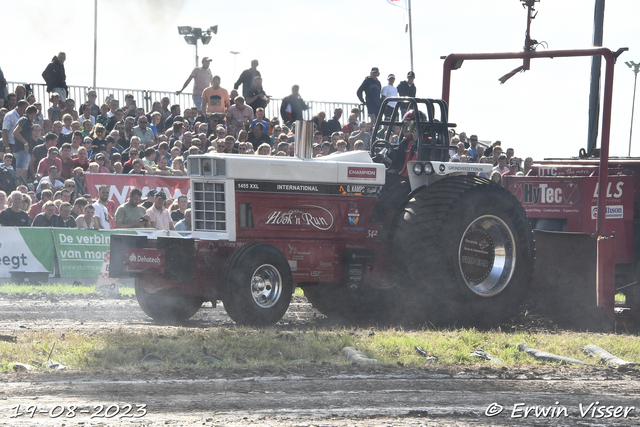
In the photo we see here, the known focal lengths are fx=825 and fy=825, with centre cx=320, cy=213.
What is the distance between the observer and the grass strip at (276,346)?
6.81 m

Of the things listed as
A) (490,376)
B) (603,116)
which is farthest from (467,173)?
(490,376)

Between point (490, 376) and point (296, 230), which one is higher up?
point (296, 230)

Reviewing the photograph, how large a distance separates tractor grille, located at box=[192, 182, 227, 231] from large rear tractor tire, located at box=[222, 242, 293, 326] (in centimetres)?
61

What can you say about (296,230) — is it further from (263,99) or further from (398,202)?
(263,99)

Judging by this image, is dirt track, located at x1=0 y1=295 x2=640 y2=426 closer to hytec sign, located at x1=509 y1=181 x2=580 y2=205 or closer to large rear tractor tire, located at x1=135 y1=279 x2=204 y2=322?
large rear tractor tire, located at x1=135 y1=279 x2=204 y2=322

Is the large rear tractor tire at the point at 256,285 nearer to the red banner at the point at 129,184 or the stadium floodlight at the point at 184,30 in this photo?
the red banner at the point at 129,184

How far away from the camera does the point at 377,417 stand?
5.03 m

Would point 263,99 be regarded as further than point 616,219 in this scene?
Yes

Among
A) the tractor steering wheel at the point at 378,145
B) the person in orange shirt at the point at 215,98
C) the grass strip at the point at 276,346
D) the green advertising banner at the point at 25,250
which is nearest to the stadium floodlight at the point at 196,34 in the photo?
the person in orange shirt at the point at 215,98

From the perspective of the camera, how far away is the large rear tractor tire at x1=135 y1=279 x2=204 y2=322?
9.41m

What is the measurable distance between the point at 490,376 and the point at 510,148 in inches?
531

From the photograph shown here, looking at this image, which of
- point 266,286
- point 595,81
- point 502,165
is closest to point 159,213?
point 266,286

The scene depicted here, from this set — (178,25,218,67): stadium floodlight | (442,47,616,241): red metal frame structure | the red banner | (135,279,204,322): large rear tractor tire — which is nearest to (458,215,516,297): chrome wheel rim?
(442,47,616,241): red metal frame structure

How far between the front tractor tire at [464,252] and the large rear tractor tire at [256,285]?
1.28 metres
